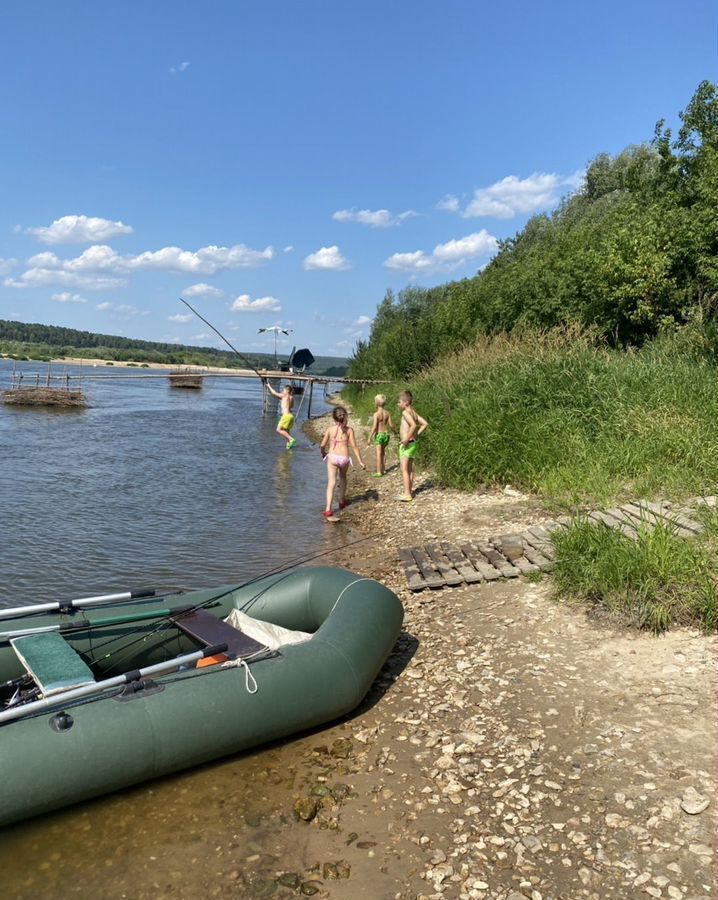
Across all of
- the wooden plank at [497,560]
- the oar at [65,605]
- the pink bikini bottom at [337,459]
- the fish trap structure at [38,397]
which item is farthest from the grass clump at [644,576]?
the fish trap structure at [38,397]

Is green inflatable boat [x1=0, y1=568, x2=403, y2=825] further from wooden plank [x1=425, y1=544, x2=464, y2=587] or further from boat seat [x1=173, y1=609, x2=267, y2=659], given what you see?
wooden plank [x1=425, y1=544, x2=464, y2=587]

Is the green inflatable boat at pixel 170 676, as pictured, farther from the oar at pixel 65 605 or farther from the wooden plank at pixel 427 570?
the wooden plank at pixel 427 570

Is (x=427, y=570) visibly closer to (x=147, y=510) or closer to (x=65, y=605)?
(x=65, y=605)

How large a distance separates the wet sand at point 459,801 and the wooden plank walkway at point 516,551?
1503mm

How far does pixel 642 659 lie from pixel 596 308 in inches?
662

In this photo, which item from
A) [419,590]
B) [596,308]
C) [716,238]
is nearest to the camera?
[419,590]

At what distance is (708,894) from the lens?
9.93 feet

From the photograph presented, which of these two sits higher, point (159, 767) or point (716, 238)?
point (716, 238)

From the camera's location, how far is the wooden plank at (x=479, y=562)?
7.14 meters

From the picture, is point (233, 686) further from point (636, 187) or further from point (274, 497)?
point (636, 187)

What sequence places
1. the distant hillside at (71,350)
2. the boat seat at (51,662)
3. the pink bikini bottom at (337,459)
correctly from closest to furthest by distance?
1. the boat seat at (51,662)
2. the pink bikini bottom at (337,459)
3. the distant hillside at (71,350)

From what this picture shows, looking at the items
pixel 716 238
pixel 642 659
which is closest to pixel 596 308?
pixel 716 238

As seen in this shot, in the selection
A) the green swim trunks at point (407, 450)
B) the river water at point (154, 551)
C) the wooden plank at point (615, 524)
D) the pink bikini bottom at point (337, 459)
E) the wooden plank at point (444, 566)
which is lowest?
the river water at point (154, 551)

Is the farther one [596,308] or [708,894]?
[596,308]
